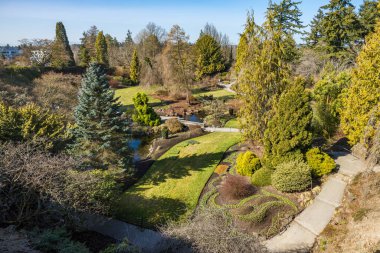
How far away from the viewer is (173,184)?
15.1 m

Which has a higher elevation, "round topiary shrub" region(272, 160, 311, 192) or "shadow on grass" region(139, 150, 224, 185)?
"round topiary shrub" region(272, 160, 311, 192)

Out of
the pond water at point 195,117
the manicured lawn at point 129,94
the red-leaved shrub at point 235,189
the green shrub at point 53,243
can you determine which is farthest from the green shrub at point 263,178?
the manicured lawn at point 129,94

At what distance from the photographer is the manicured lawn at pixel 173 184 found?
12.6 meters

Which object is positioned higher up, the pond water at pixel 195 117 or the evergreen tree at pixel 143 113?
the evergreen tree at pixel 143 113

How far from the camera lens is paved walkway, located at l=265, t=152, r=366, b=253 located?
32.7 ft

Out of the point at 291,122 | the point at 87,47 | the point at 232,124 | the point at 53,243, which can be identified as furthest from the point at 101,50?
the point at 53,243

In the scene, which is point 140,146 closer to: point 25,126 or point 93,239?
point 25,126

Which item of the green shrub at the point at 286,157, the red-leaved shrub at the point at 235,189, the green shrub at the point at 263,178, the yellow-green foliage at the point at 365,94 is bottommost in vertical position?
the red-leaved shrub at the point at 235,189

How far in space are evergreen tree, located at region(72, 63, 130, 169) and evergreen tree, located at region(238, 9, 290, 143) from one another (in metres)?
8.22

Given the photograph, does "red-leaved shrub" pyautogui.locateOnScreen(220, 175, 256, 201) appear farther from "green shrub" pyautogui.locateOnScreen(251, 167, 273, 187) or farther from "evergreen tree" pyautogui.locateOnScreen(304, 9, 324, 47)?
"evergreen tree" pyautogui.locateOnScreen(304, 9, 324, 47)

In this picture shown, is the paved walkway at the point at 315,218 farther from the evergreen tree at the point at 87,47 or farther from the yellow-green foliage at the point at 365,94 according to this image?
the evergreen tree at the point at 87,47

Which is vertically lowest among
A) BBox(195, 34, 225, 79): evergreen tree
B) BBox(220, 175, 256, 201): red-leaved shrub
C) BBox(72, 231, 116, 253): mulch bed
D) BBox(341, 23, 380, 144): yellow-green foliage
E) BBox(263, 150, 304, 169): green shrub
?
BBox(72, 231, 116, 253): mulch bed

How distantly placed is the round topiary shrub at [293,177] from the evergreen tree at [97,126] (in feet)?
30.4

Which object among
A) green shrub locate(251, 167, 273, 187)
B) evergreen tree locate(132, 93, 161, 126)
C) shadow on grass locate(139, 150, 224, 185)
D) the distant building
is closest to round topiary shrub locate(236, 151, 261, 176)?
green shrub locate(251, 167, 273, 187)
